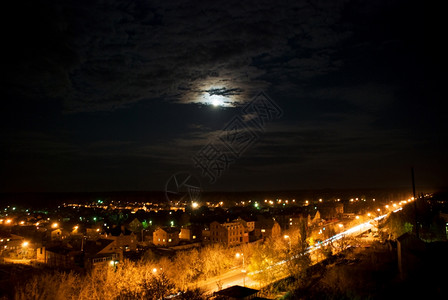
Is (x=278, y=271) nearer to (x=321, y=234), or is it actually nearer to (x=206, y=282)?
(x=206, y=282)

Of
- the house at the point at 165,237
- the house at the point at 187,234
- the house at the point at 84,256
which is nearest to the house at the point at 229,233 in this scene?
the house at the point at 187,234

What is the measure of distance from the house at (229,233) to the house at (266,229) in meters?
2.32

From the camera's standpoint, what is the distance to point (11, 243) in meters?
36.0

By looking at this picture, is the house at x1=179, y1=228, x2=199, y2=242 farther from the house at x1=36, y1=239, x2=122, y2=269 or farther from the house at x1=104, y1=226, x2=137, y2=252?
the house at x1=36, y1=239, x2=122, y2=269

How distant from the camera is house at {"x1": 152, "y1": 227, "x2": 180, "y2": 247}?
39156mm

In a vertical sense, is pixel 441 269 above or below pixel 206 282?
above

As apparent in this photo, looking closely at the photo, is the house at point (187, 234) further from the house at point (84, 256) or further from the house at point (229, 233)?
the house at point (84, 256)

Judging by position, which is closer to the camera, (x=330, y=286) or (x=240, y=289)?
(x=240, y=289)

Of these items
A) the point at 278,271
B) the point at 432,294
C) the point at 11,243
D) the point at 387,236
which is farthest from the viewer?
the point at 11,243

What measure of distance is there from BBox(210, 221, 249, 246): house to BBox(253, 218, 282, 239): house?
232 centimetres

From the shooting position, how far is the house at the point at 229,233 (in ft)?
130

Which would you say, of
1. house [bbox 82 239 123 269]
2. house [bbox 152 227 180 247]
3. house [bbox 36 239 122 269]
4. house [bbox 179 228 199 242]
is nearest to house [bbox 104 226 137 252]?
house [bbox 152 227 180 247]

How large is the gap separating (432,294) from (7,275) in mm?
24880

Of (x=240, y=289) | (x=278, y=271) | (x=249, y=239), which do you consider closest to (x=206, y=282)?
(x=278, y=271)
